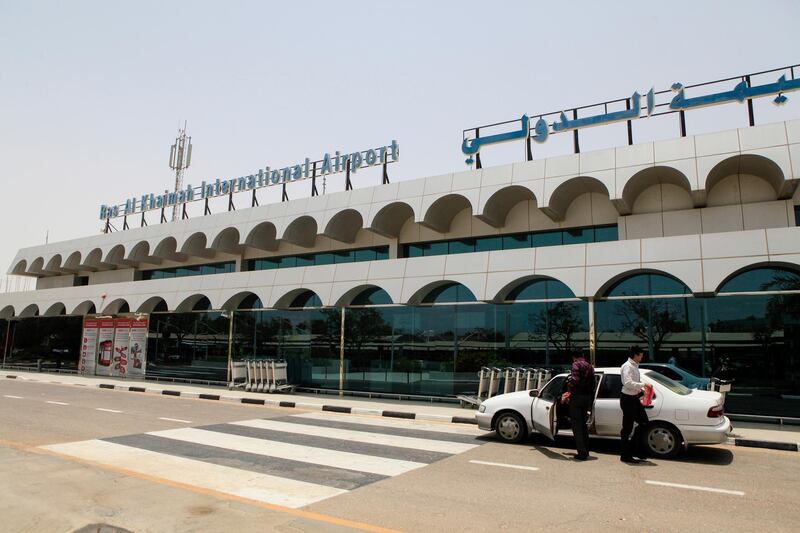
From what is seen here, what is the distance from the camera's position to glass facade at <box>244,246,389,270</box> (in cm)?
2311

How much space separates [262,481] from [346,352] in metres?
12.1

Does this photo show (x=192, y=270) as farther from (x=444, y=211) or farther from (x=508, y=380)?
(x=508, y=380)

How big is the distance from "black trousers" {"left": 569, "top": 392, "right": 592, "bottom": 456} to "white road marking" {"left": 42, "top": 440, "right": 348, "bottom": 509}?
4.26 meters

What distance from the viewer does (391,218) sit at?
21453mm

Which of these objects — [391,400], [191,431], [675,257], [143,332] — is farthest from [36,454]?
[143,332]

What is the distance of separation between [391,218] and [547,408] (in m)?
12.8

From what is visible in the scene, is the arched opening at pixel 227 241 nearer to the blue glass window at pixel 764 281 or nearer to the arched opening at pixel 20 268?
the arched opening at pixel 20 268

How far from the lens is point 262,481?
23.8 ft

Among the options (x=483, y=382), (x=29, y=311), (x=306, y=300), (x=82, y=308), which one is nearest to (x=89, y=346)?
(x=82, y=308)

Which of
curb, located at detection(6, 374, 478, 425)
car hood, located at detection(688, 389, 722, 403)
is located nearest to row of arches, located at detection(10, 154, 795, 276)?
curb, located at detection(6, 374, 478, 425)

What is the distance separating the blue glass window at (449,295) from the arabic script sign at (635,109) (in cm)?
512

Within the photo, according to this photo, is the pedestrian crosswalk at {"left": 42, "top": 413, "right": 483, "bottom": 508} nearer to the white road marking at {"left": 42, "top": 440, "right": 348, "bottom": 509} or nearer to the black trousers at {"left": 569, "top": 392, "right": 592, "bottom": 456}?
the white road marking at {"left": 42, "top": 440, "right": 348, "bottom": 509}

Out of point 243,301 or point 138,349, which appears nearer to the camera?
point 243,301

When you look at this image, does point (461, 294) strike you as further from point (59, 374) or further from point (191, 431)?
point (59, 374)
